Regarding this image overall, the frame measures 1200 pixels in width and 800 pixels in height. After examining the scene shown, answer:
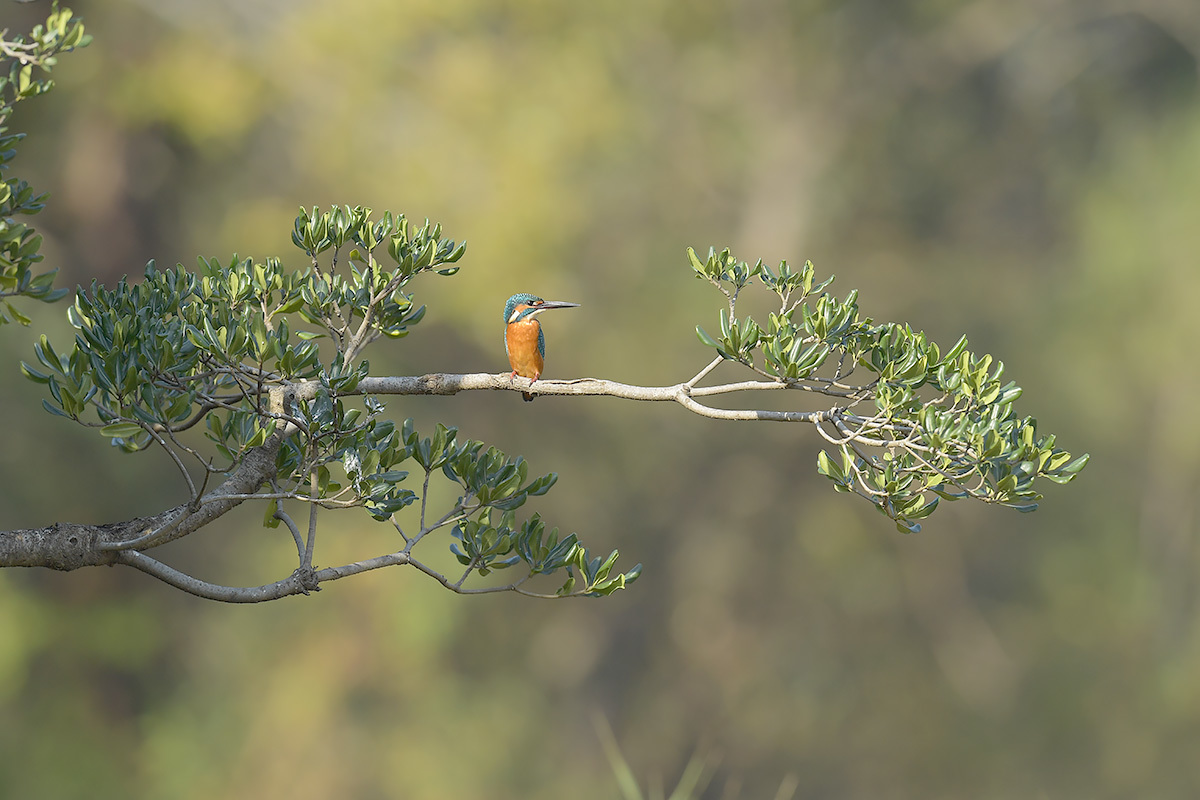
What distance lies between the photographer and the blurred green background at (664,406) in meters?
14.8

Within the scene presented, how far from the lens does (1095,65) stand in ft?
63.0

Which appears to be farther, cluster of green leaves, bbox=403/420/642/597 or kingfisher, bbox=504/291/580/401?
kingfisher, bbox=504/291/580/401

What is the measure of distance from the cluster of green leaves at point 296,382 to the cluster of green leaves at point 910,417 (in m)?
0.69

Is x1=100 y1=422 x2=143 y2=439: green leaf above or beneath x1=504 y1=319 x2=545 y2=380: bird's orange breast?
beneath

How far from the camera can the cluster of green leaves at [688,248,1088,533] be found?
3092 mm

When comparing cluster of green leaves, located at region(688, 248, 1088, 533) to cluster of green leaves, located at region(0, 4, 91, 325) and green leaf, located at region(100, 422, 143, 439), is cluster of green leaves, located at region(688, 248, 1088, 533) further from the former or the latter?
cluster of green leaves, located at region(0, 4, 91, 325)

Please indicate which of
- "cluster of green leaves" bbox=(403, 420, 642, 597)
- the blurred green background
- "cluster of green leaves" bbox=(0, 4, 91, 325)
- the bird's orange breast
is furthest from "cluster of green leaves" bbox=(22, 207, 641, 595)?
the blurred green background

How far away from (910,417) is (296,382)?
69.3 inches

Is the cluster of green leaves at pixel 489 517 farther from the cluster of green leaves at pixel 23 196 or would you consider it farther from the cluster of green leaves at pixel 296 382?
the cluster of green leaves at pixel 23 196

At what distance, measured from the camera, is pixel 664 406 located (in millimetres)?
15531

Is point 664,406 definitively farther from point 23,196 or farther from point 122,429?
point 122,429

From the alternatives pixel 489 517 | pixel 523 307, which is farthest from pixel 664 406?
pixel 489 517

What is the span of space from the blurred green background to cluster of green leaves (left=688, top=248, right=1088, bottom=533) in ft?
38.1

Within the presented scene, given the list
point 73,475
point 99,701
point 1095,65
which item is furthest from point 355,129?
point 1095,65
